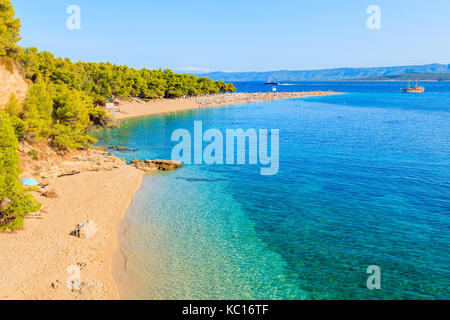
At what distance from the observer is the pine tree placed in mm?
45156

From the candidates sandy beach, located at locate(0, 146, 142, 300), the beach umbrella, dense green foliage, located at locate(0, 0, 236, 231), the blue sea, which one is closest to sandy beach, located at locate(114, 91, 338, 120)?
dense green foliage, located at locate(0, 0, 236, 231)

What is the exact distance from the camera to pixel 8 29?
47.6 m

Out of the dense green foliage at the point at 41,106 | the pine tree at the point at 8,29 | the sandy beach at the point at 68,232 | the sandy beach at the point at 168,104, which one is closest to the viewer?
the sandy beach at the point at 68,232

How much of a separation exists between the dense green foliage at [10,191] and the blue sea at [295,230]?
734 centimetres

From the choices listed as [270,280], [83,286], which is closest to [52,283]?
[83,286]

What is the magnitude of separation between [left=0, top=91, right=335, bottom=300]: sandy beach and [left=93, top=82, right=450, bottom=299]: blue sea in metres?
1.43

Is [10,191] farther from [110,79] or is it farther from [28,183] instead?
[110,79]

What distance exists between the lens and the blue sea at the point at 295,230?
707 inches

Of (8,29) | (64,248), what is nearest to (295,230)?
(64,248)

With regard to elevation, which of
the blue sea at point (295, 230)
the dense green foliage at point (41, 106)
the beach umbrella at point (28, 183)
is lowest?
the blue sea at point (295, 230)

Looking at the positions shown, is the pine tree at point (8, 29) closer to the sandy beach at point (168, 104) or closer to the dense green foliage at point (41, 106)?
the dense green foliage at point (41, 106)

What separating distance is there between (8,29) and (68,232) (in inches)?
1636

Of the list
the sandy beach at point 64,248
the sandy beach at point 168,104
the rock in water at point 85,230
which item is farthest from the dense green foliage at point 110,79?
the rock in water at point 85,230
